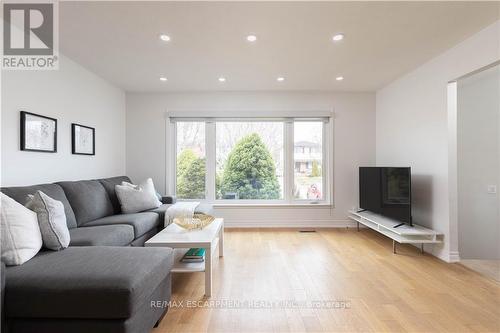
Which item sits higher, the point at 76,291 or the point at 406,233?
the point at 76,291

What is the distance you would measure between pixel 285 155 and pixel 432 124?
2235 millimetres

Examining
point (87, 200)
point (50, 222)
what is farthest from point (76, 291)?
point (87, 200)

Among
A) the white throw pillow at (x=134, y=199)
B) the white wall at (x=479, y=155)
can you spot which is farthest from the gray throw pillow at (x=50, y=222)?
the white wall at (x=479, y=155)

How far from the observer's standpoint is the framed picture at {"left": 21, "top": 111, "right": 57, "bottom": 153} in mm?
2482

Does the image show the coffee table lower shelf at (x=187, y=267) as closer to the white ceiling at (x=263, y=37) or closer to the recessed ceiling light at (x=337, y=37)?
the white ceiling at (x=263, y=37)

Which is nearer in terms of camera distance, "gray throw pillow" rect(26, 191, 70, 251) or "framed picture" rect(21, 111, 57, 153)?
"gray throw pillow" rect(26, 191, 70, 251)

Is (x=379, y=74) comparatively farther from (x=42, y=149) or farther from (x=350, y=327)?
(x=42, y=149)

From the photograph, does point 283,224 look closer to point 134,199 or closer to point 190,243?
point 134,199

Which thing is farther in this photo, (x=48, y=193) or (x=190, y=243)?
(x=48, y=193)

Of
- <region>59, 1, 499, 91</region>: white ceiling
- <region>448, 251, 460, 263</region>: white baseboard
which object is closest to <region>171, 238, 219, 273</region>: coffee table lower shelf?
<region>59, 1, 499, 91</region>: white ceiling

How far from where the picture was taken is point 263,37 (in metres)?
2.55

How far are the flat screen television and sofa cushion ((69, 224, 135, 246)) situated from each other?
3345 millimetres

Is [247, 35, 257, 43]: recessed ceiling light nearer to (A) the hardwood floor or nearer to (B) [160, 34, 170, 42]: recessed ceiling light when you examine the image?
(B) [160, 34, 170, 42]: recessed ceiling light

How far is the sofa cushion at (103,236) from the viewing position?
2121mm
